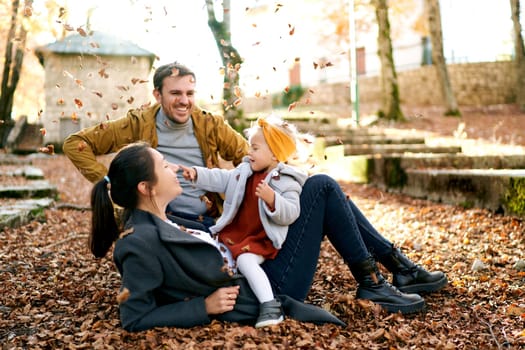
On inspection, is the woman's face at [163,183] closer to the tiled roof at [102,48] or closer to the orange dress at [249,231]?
the orange dress at [249,231]

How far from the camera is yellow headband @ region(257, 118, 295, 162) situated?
3.32 m

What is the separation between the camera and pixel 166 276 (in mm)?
2857

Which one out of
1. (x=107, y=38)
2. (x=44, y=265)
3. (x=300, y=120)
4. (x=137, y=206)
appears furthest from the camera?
(x=107, y=38)

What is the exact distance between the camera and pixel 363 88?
80.1 feet

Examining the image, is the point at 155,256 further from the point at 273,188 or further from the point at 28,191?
the point at 28,191

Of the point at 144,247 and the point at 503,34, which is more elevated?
the point at 503,34

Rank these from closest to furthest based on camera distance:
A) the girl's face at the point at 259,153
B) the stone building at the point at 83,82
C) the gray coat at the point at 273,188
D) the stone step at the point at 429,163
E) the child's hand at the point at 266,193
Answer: the child's hand at the point at 266,193
the gray coat at the point at 273,188
the girl's face at the point at 259,153
the stone step at the point at 429,163
the stone building at the point at 83,82

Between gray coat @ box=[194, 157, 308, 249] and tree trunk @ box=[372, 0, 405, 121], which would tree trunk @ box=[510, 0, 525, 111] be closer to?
tree trunk @ box=[372, 0, 405, 121]

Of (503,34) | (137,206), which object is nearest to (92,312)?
(137,206)

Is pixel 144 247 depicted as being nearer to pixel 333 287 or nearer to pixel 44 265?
pixel 333 287

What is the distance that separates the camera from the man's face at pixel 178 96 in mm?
3953

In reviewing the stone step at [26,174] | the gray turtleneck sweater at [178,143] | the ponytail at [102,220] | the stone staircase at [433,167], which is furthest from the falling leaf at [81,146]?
the stone step at [26,174]

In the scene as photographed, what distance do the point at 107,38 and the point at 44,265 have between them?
17320mm

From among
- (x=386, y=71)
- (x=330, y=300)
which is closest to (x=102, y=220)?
(x=330, y=300)
